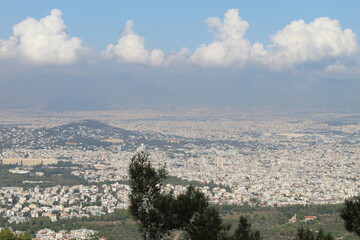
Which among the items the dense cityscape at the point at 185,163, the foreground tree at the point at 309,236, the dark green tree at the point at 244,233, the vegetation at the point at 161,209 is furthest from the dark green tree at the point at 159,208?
the dense cityscape at the point at 185,163

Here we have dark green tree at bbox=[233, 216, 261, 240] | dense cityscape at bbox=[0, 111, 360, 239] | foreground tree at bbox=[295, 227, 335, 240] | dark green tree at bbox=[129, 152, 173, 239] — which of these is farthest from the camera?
dense cityscape at bbox=[0, 111, 360, 239]

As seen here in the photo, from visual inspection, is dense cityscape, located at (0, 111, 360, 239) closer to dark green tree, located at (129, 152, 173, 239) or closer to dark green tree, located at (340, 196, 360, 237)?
dark green tree, located at (129, 152, 173, 239)

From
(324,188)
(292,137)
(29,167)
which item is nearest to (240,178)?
(324,188)

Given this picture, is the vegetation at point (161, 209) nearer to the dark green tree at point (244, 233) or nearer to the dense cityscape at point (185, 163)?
the dark green tree at point (244, 233)

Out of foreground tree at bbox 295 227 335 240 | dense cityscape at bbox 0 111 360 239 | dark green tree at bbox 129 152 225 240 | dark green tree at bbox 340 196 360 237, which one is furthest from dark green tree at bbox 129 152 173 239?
dark green tree at bbox 340 196 360 237

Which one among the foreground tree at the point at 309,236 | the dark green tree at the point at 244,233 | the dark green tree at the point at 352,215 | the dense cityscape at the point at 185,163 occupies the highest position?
the dark green tree at the point at 352,215

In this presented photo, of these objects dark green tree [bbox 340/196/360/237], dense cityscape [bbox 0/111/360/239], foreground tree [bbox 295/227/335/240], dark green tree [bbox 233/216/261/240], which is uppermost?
dark green tree [bbox 340/196/360/237]

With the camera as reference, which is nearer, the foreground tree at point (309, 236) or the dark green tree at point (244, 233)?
the foreground tree at point (309, 236)

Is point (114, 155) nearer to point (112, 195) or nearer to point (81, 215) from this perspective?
point (112, 195)

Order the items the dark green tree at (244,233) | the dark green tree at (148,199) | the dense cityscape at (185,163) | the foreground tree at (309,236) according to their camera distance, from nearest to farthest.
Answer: the foreground tree at (309,236)
the dark green tree at (148,199)
the dark green tree at (244,233)
the dense cityscape at (185,163)
